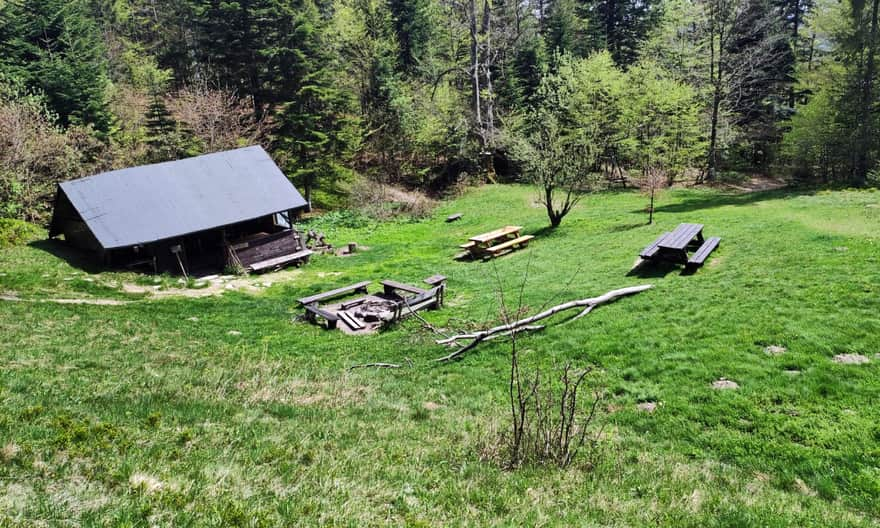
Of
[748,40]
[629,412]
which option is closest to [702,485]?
[629,412]

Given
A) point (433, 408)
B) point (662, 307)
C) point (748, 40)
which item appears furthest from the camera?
point (748, 40)

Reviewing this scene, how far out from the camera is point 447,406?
8.40 m

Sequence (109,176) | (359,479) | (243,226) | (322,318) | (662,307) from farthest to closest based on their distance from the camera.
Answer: (243,226)
(109,176)
(322,318)
(662,307)
(359,479)

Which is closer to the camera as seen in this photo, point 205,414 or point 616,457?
point 616,457

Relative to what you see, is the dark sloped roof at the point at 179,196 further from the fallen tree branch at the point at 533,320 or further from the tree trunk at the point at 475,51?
the tree trunk at the point at 475,51

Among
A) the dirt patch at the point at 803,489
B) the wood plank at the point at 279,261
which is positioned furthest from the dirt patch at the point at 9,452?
the wood plank at the point at 279,261

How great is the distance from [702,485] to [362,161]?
3960 cm

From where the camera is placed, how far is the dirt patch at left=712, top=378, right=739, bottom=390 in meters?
7.69

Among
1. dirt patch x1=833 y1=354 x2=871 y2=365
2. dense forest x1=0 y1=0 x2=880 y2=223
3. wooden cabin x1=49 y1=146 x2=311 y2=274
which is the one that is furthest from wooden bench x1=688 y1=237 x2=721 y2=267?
wooden cabin x1=49 y1=146 x2=311 y2=274

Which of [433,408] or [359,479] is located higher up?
[359,479]

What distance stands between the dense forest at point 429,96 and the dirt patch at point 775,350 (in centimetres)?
1467

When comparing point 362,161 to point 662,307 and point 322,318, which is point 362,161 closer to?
point 322,318

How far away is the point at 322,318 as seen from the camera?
47.4ft

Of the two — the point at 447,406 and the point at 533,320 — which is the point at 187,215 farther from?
the point at 447,406
